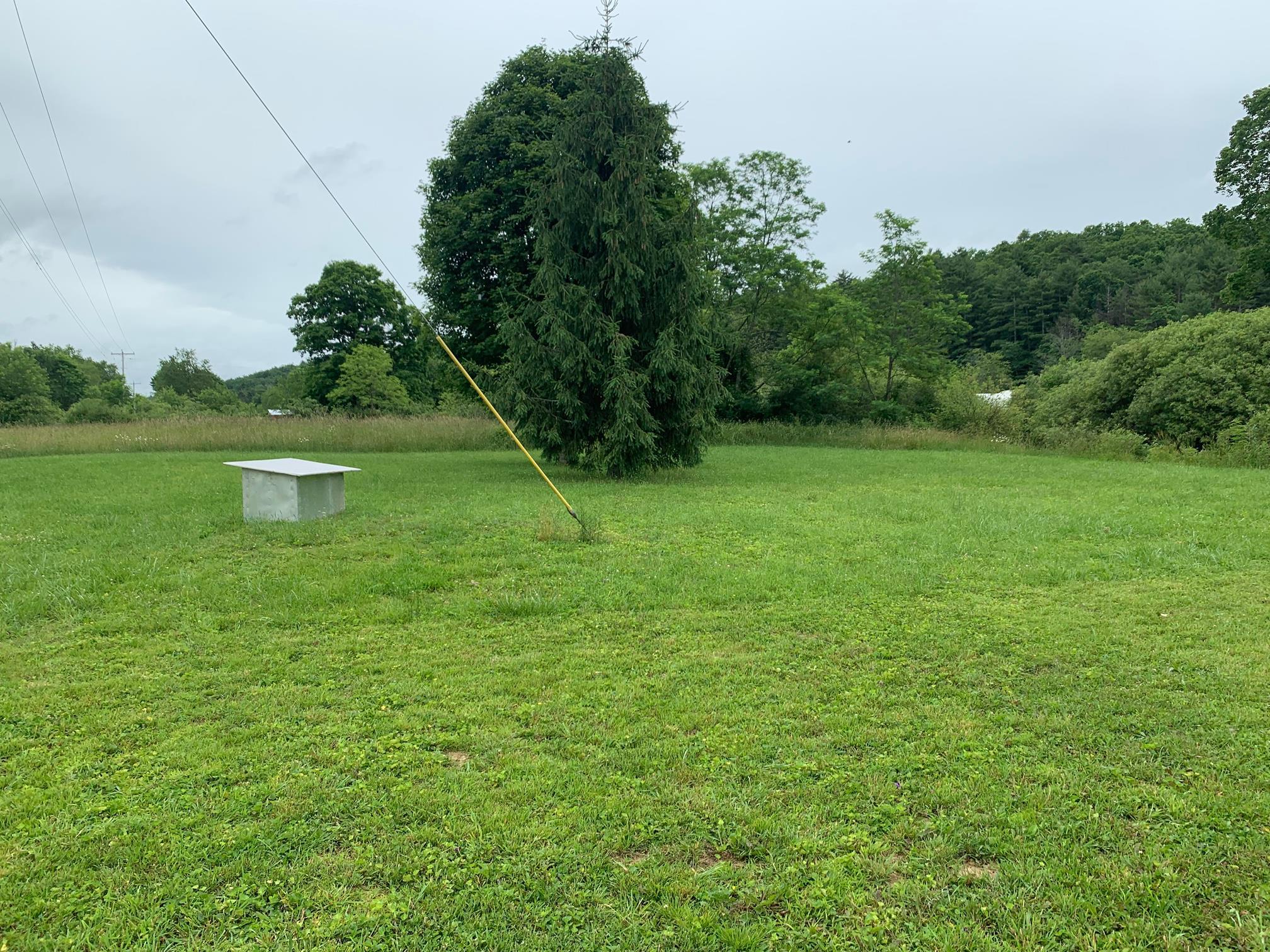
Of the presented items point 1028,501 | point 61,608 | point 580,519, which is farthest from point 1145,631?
point 61,608

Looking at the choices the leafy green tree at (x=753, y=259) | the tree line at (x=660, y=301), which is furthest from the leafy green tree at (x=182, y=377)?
the leafy green tree at (x=753, y=259)

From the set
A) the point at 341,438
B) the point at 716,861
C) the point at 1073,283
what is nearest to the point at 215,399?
the point at 341,438

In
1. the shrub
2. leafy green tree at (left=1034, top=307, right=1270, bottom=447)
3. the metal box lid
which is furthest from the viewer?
the shrub

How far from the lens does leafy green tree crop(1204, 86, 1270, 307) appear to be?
2995cm

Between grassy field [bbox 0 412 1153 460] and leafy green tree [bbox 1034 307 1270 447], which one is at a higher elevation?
leafy green tree [bbox 1034 307 1270 447]

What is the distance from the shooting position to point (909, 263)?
32250 mm

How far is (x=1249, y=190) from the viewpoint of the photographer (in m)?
30.5

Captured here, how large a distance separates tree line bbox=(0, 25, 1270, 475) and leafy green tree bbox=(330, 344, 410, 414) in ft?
0.54

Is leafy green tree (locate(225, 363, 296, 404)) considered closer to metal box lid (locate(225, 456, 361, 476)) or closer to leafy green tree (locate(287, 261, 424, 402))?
leafy green tree (locate(287, 261, 424, 402))

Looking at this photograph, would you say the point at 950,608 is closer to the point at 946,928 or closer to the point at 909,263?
the point at 946,928

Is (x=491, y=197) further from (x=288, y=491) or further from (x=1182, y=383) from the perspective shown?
(x=1182, y=383)

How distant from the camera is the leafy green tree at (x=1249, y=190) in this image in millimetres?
29953

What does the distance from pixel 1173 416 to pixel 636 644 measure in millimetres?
24234

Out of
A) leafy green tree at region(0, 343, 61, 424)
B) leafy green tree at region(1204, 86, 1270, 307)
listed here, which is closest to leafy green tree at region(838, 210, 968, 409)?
leafy green tree at region(1204, 86, 1270, 307)
